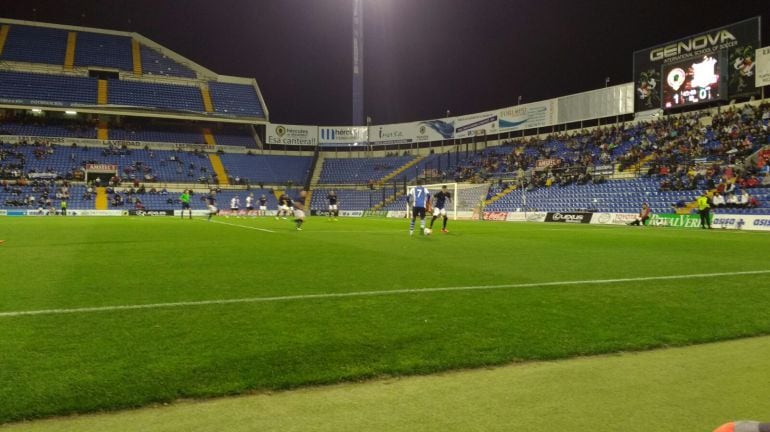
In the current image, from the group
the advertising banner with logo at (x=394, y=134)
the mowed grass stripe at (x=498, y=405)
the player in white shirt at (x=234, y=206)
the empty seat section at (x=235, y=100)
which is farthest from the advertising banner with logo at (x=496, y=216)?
the mowed grass stripe at (x=498, y=405)

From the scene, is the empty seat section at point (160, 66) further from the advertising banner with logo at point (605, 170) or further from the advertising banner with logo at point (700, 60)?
the advertising banner with logo at point (700, 60)

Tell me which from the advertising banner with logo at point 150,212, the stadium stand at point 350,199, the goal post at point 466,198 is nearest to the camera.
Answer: the goal post at point 466,198

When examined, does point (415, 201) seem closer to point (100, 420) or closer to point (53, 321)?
point (53, 321)

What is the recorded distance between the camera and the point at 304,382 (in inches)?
141

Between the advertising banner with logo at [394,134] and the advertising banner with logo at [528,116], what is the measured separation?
13492mm

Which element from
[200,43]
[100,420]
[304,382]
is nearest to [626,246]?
[304,382]

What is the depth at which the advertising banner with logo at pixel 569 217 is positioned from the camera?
1390 inches

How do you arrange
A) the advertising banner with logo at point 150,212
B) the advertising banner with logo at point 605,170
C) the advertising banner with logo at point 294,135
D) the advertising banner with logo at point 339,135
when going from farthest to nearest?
the advertising banner with logo at point 339,135
the advertising banner with logo at point 294,135
the advertising banner with logo at point 150,212
the advertising banner with logo at point 605,170

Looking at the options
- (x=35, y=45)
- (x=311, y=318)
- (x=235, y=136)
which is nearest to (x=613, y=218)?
(x=311, y=318)

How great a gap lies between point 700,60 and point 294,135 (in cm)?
5026

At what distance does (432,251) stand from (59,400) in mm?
10217

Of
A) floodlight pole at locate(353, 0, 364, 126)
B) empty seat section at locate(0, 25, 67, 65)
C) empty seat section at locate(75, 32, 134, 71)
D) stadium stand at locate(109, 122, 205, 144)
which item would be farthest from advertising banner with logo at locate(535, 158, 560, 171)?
empty seat section at locate(0, 25, 67, 65)

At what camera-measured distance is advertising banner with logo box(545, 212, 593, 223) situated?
3531cm

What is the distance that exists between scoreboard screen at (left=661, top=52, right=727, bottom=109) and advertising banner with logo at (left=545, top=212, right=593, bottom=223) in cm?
1447
